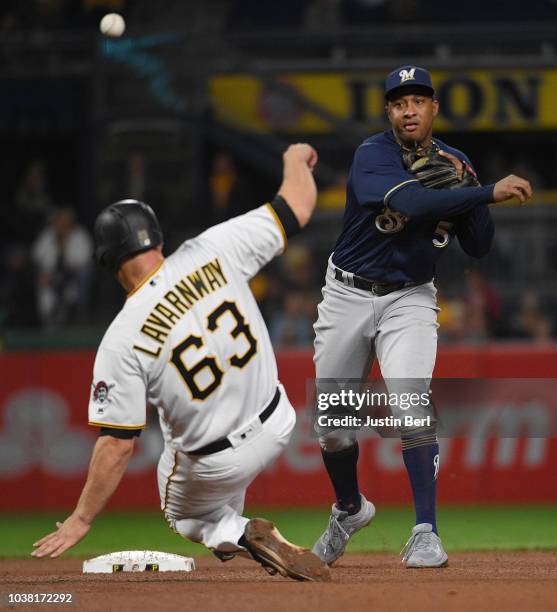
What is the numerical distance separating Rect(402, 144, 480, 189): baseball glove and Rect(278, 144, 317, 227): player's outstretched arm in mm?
774

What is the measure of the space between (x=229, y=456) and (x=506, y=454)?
5444 millimetres

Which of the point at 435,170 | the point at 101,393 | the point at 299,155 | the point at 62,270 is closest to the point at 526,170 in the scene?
the point at 62,270

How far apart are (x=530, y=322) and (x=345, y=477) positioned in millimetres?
5231

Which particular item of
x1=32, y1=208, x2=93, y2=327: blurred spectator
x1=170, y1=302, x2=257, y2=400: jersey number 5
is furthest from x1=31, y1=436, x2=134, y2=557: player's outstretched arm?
x1=32, y1=208, x2=93, y2=327: blurred spectator

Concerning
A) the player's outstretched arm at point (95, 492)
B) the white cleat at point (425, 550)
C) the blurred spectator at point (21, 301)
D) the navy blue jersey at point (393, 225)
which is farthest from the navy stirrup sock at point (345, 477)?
the blurred spectator at point (21, 301)

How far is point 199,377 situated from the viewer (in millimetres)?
4871

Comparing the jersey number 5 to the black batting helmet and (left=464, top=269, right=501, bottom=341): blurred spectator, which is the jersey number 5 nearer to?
the black batting helmet

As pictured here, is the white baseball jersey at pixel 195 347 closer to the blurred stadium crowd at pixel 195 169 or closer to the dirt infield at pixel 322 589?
the dirt infield at pixel 322 589

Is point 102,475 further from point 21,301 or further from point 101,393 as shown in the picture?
point 21,301

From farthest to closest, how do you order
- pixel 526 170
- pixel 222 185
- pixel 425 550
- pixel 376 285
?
pixel 526 170, pixel 222 185, pixel 376 285, pixel 425 550

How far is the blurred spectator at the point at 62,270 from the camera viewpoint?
12.0 m

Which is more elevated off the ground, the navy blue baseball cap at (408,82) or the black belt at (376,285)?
the navy blue baseball cap at (408,82)

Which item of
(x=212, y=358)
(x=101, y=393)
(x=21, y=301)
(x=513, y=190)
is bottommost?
(x=21, y=301)

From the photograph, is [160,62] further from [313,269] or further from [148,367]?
[148,367]
